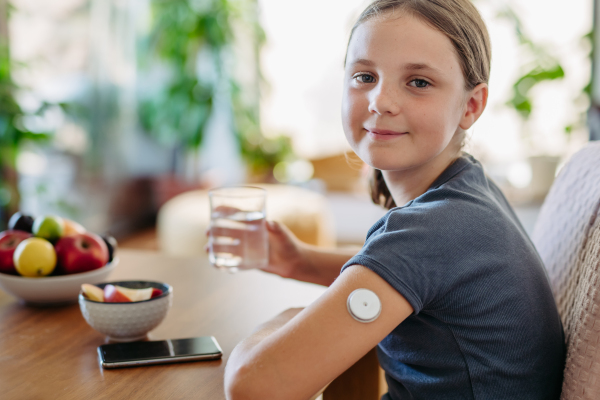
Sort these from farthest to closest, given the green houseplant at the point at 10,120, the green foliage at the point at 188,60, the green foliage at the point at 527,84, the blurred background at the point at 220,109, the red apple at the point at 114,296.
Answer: the green foliage at the point at 188,60, the green foliage at the point at 527,84, the blurred background at the point at 220,109, the green houseplant at the point at 10,120, the red apple at the point at 114,296

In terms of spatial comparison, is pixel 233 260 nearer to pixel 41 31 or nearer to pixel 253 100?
pixel 41 31

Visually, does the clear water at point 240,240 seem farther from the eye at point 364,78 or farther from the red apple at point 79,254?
the eye at point 364,78

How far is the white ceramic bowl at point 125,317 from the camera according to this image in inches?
33.8

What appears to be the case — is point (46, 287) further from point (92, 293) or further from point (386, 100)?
point (386, 100)

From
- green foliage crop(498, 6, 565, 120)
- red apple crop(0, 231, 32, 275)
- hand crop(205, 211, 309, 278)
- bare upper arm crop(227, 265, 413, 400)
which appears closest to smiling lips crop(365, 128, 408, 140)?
bare upper arm crop(227, 265, 413, 400)

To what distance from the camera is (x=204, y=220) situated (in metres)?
2.96

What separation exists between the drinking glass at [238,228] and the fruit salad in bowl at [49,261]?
23 cm

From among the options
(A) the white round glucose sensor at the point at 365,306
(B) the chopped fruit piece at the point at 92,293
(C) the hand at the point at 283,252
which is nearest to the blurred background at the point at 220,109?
(C) the hand at the point at 283,252

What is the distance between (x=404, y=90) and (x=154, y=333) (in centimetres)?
56

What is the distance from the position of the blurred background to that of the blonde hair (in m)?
2.21

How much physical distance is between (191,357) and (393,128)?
448 millimetres

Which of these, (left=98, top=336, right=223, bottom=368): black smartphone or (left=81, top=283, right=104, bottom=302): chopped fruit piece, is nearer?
(left=98, top=336, right=223, bottom=368): black smartphone

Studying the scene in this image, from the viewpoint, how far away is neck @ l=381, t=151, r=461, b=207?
91cm

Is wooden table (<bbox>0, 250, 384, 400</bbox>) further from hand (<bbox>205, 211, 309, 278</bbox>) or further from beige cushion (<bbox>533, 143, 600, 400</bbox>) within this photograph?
beige cushion (<bbox>533, 143, 600, 400</bbox>)
